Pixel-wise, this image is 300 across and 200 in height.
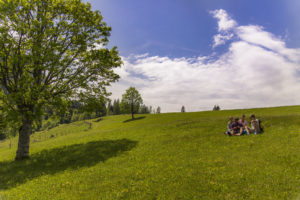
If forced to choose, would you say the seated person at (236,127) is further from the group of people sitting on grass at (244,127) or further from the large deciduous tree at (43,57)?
the large deciduous tree at (43,57)

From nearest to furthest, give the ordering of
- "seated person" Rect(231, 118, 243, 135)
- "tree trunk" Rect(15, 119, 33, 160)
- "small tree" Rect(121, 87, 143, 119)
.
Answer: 1. "tree trunk" Rect(15, 119, 33, 160)
2. "seated person" Rect(231, 118, 243, 135)
3. "small tree" Rect(121, 87, 143, 119)

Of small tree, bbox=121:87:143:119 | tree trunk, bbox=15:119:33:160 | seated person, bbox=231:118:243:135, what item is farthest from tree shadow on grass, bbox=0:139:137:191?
small tree, bbox=121:87:143:119

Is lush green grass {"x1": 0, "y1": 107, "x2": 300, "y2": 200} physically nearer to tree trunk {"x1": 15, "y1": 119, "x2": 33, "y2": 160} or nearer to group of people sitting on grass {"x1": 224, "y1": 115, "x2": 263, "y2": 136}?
group of people sitting on grass {"x1": 224, "y1": 115, "x2": 263, "y2": 136}

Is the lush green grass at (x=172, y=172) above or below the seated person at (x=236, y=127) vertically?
below

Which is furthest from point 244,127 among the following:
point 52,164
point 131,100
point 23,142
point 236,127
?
point 131,100

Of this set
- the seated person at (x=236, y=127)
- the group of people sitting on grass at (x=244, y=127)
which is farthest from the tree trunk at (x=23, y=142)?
the seated person at (x=236, y=127)

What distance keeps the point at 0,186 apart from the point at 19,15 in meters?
Answer: 16.5

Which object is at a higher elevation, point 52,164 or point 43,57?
point 43,57

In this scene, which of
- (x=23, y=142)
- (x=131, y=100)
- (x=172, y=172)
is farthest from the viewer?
(x=131, y=100)

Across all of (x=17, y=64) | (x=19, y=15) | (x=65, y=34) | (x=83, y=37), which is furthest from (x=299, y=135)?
(x=19, y=15)

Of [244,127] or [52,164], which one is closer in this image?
[52,164]

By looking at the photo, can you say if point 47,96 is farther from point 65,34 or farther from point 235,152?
point 235,152

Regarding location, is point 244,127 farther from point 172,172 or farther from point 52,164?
point 52,164

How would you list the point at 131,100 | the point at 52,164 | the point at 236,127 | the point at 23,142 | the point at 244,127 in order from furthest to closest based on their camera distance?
1. the point at 131,100
2. the point at 236,127
3. the point at 244,127
4. the point at 23,142
5. the point at 52,164
